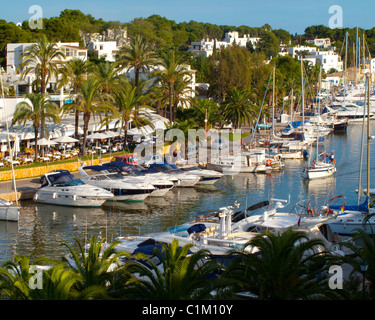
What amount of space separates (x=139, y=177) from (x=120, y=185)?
6.45 feet

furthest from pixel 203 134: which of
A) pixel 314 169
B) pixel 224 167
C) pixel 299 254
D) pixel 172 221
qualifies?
pixel 299 254

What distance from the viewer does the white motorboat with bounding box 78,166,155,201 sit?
1519 inches

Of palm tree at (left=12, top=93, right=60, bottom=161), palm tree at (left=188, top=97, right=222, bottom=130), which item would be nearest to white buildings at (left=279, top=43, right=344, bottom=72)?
palm tree at (left=188, top=97, right=222, bottom=130)

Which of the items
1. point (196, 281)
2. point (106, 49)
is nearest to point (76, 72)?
point (196, 281)

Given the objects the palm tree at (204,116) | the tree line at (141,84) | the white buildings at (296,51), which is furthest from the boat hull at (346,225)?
the white buildings at (296,51)

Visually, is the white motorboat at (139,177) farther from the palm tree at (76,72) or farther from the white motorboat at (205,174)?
the palm tree at (76,72)

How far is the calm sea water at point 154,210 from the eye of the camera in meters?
30.0

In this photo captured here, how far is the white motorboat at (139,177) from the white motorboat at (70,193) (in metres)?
3.21

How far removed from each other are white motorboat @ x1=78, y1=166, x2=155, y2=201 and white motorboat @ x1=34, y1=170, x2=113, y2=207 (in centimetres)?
154

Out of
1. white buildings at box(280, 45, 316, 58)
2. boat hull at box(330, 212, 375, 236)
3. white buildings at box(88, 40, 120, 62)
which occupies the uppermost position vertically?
white buildings at box(280, 45, 316, 58)

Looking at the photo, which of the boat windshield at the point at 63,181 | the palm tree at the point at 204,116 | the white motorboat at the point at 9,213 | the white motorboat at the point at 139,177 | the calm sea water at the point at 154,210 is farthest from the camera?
the palm tree at the point at 204,116

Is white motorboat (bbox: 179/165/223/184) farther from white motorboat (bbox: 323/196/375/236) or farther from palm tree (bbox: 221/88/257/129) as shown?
palm tree (bbox: 221/88/257/129)

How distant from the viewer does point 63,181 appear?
1476 inches
